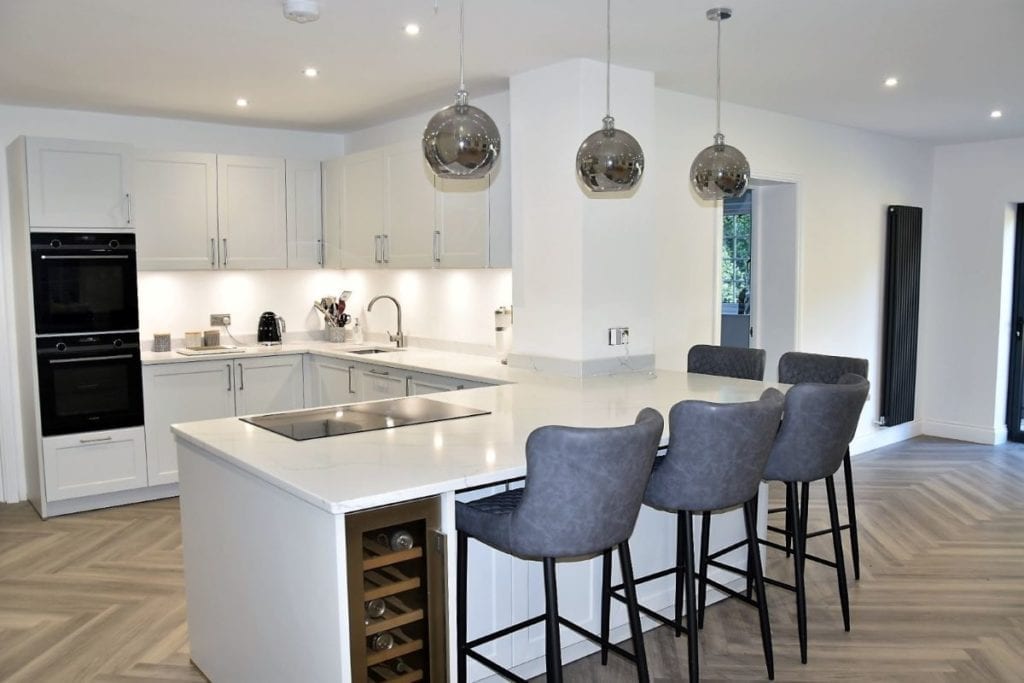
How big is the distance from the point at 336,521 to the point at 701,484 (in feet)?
4.14

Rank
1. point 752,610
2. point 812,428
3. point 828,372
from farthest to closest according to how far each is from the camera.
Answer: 1. point 828,372
2. point 752,610
3. point 812,428

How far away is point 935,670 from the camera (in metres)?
3.27

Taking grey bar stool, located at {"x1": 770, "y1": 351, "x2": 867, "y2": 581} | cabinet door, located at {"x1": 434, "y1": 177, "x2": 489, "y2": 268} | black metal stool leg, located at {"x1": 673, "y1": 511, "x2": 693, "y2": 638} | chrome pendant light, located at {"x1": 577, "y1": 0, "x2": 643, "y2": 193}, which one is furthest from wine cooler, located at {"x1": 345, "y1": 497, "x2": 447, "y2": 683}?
cabinet door, located at {"x1": 434, "y1": 177, "x2": 489, "y2": 268}

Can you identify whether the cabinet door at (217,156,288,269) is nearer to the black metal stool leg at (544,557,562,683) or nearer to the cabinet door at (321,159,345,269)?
the cabinet door at (321,159,345,269)

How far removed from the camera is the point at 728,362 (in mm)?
4414

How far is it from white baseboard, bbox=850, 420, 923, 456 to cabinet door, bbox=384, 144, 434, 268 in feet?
12.7

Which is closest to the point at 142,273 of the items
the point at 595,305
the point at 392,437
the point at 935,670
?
the point at 595,305

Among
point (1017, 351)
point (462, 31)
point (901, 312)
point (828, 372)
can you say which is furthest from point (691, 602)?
point (1017, 351)

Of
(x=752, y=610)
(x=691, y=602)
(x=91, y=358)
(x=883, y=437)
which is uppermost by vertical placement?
(x=91, y=358)

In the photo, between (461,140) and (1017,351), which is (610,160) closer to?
(461,140)

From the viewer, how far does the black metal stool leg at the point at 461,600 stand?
267cm

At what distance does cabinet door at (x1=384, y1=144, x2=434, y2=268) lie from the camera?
536 cm

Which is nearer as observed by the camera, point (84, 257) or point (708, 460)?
point (708, 460)

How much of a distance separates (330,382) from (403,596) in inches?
144
